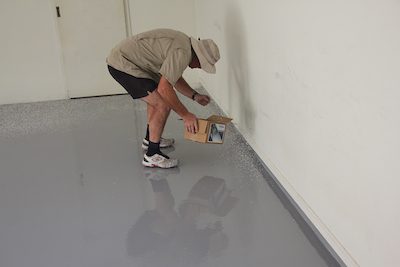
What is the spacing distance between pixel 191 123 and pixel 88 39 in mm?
2507

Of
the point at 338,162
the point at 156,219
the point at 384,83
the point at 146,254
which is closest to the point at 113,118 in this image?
the point at 156,219

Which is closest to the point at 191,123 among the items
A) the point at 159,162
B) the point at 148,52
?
the point at 159,162

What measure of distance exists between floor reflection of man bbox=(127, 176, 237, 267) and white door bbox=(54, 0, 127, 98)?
100 inches

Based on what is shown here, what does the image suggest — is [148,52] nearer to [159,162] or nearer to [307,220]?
[159,162]

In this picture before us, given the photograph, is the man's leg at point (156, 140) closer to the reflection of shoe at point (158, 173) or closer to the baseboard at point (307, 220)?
the reflection of shoe at point (158, 173)

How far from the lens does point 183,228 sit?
2.25 meters

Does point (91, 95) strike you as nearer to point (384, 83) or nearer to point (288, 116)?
point (288, 116)

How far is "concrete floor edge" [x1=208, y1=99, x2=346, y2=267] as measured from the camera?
1948mm

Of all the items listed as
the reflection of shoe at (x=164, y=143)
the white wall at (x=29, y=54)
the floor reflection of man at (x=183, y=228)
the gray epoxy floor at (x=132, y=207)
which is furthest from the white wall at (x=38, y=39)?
the floor reflection of man at (x=183, y=228)

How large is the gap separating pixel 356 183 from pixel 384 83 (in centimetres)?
44

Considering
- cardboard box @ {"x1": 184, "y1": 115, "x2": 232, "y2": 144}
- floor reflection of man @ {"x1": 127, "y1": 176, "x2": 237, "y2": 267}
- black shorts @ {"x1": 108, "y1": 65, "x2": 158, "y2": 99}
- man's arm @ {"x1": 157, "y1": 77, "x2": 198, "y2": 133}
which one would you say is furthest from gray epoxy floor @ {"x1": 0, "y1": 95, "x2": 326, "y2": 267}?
black shorts @ {"x1": 108, "y1": 65, "x2": 158, "y2": 99}

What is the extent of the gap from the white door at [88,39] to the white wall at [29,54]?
11 cm

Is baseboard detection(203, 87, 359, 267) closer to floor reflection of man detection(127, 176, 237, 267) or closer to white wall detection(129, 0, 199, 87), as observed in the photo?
floor reflection of man detection(127, 176, 237, 267)

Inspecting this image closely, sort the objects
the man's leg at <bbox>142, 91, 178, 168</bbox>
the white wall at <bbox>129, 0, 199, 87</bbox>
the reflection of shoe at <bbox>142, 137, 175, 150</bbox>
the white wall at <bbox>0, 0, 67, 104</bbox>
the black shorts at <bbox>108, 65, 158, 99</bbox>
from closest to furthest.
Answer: the black shorts at <bbox>108, 65, 158, 99</bbox> → the man's leg at <bbox>142, 91, 178, 168</bbox> → the reflection of shoe at <bbox>142, 137, 175, 150</bbox> → the white wall at <bbox>0, 0, 67, 104</bbox> → the white wall at <bbox>129, 0, 199, 87</bbox>
